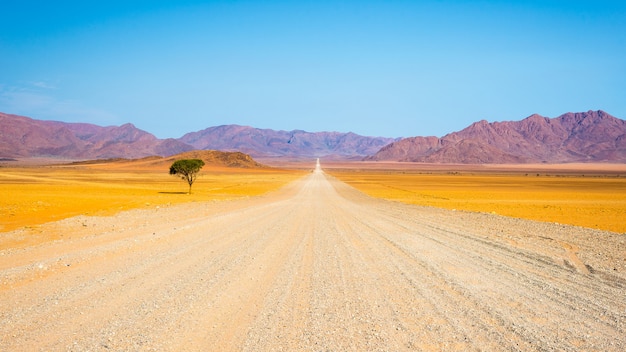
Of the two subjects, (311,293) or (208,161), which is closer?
(311,293)

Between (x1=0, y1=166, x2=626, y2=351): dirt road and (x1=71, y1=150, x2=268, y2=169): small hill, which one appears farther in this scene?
(x1=71, y1=150, x2=268, y2=169): small hill

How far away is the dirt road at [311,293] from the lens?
254 inches

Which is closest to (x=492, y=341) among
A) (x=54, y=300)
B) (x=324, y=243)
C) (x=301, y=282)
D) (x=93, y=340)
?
(x=301, y=282)

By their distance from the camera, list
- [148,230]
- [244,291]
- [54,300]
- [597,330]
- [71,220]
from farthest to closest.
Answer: [71,220] → [148,230] → [244,291] → [54,300] → [597,330]

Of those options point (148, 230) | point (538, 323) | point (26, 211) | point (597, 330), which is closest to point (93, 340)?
point (538, 323)

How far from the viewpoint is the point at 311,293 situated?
867 centimetres

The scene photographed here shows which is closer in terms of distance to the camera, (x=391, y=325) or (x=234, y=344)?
(x=234, y=344)

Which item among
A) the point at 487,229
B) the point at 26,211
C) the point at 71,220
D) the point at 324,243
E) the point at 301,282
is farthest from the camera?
the point at 26,211

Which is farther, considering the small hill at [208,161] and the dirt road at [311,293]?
the small hill at [208,161]

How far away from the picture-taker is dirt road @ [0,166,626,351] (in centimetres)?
644

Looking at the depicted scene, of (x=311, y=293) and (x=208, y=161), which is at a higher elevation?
(x=311, y=293)

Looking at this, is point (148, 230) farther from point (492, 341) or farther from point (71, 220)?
point (492, 341)

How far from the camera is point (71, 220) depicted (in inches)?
868

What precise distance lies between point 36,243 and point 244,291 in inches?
395
